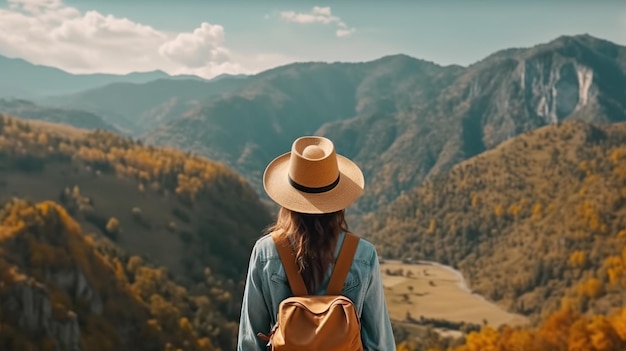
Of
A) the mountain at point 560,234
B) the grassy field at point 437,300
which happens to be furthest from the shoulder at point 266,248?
the grassy field at point 437,300

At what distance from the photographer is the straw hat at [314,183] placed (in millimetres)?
5176

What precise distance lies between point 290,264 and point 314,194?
66 cm

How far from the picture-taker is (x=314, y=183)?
5.29 metres

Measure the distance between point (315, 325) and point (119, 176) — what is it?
147m

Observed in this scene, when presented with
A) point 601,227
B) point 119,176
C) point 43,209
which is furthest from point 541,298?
point 43,209

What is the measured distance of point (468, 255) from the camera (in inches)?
7717

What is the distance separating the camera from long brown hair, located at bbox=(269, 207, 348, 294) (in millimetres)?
5035

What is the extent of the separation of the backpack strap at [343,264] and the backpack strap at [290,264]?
0.78ft

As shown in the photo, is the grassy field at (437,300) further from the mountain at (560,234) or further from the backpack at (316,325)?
the backpack at (316,325)

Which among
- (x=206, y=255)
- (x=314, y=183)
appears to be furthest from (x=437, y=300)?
(x=314, y=183)

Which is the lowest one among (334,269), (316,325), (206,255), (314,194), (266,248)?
(206,255)

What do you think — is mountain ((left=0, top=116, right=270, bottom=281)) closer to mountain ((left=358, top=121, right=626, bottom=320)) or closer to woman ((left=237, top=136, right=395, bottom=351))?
mountain ((left=358, top=121, right=626, bottom=320))

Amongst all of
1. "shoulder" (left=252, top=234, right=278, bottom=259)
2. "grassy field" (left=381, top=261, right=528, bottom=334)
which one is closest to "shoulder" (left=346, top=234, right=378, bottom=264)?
"shoulder" (left=252, top=234, right=278, bottom=259)

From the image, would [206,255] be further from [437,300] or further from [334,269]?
[334,269]
